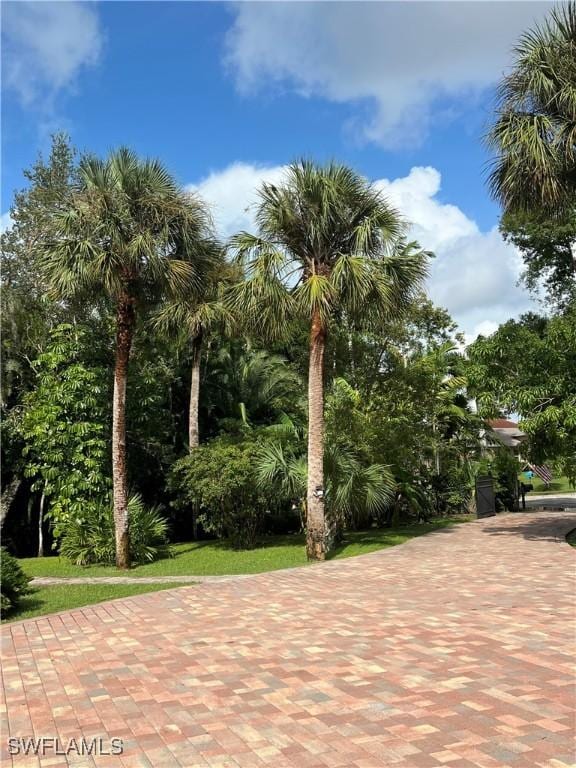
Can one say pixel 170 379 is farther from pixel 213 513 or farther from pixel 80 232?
pixel 80 232

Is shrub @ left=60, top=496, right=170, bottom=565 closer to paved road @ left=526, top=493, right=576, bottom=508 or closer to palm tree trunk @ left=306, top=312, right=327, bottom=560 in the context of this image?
palm tree trunk @ left=306, top=312, right=327, bottom=560

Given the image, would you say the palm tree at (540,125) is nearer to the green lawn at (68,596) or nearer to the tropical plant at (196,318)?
the tropical plant at (196,318)

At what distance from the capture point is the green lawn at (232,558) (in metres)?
12.3

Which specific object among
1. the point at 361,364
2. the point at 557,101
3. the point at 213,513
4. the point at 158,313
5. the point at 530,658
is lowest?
the point at 530,658

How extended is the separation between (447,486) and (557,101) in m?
13.6

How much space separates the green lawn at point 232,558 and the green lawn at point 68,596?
164 cm

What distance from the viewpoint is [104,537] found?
13812 mm

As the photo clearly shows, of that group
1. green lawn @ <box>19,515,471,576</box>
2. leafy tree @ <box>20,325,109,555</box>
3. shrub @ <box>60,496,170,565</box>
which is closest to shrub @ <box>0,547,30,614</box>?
green lawn @ <box>19,515,471,576</box>

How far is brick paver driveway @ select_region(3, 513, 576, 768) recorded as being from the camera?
3877 millimetres

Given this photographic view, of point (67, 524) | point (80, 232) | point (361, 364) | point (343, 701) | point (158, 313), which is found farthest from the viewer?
point (361, 364)

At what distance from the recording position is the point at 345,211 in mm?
12945

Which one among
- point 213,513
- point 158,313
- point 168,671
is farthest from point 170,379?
point 168,671

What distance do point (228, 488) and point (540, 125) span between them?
9.77 meters

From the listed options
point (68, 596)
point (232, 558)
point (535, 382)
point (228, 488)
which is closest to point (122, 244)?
point (228, 488)
